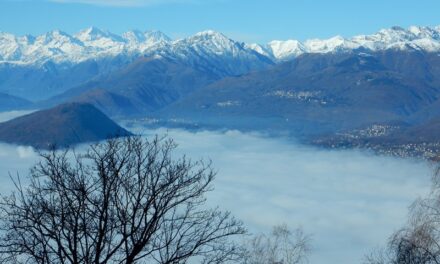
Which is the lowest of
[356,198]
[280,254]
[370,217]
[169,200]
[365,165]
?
[169,200]

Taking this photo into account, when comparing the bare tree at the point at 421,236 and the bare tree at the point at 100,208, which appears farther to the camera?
the bare tree at the point at 421,236

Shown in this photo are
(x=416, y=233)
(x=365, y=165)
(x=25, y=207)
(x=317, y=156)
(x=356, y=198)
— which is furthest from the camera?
(x=317, y=156)

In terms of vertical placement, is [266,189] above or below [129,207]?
above

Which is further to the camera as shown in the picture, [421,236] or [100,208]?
[421,236]

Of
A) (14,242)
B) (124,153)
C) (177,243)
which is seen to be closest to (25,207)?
(14,242)

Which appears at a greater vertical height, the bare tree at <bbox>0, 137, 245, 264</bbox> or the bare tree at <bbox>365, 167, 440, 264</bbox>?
the bare tree at <bbox>365, 167, 440, 264</bbox>

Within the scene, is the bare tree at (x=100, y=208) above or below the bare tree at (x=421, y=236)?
below

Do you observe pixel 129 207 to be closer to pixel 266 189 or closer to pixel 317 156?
pixel 266 189

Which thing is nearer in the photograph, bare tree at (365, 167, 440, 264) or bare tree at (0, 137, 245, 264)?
bare tree at (0, 137, 245, 264)

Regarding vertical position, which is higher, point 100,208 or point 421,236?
point 421,236

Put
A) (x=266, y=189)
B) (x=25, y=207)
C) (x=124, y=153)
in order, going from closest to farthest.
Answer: (x=25, y=207) → (x=124, y=153) → (x=266, y=189)

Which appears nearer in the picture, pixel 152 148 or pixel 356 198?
pixel 152 148
